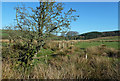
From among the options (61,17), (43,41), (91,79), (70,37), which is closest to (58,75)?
(91,79)

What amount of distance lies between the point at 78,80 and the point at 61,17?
2484mm

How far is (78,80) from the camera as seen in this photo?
10.0ft

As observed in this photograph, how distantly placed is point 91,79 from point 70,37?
1.89 meters

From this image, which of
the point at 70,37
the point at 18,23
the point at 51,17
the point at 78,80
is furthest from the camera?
the point at 70,37

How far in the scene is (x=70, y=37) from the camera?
4352 millimetres

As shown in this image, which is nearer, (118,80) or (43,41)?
(118,80)

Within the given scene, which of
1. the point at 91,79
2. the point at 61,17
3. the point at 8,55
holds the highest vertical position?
the point at 61,17

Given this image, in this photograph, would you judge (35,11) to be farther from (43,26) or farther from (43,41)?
(43,41)

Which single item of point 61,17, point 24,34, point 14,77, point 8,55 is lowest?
point 14,77

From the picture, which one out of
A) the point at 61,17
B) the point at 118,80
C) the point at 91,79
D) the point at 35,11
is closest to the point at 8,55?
the point at 35,11

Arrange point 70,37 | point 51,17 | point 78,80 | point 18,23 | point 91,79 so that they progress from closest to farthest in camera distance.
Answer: point 78,80
point 91,79
point 18,23
point 51,17
point 70,37

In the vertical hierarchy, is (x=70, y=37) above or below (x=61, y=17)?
below

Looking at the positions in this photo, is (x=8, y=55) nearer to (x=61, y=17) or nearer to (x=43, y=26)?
(x=43, y=26)

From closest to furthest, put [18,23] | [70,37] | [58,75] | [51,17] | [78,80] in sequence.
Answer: [58,75]
[78,80]
[18,23]
[51,17]
[70,37]
